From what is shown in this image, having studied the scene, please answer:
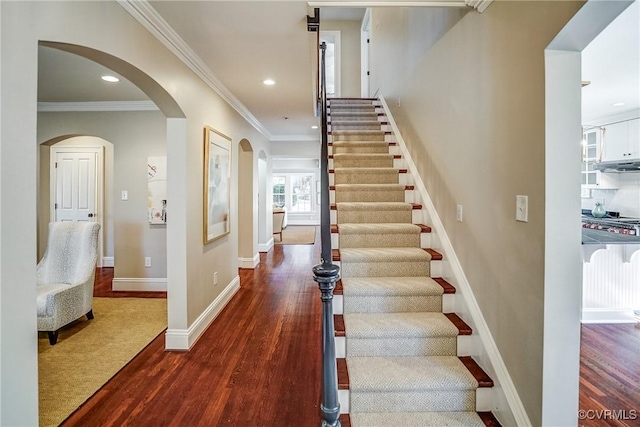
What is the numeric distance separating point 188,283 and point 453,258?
7.28 ft

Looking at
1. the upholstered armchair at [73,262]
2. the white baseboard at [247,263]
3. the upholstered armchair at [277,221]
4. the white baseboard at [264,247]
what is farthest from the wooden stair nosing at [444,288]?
the upholstered armchair at [277,221]

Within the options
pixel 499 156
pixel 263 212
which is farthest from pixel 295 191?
pixel 499 156

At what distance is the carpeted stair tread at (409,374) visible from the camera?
5.45 feet

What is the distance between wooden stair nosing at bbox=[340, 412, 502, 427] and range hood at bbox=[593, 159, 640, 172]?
4.62m

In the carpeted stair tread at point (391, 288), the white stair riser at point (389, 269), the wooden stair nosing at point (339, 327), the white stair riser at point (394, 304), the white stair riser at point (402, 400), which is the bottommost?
the white stair riser at point (402, 400)

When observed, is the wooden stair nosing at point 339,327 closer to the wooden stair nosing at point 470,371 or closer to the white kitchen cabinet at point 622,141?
the wooden stair nosing at point 470,371

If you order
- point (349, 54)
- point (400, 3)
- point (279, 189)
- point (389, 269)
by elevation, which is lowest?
point (389, 269)

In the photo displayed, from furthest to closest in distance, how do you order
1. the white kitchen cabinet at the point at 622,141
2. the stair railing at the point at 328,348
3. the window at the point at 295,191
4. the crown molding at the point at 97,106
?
the window at the point at 295,191, the white kitchen cabinet at the point at 622,141, the crown molding at the point at 97,106, the stair railing at the point at 328,348

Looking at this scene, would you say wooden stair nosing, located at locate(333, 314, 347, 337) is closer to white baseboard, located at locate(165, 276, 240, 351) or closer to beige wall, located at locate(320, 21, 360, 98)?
white baseboard, located at locate(165, 276, 240, 351)

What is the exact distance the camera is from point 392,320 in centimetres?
203

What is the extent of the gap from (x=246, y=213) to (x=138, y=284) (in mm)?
1986

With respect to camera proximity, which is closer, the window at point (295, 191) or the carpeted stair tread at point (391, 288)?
the carpeted stair tread at point (391, 288)

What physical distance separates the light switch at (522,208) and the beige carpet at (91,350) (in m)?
2.79

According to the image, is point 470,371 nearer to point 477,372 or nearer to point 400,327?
point 477,372
